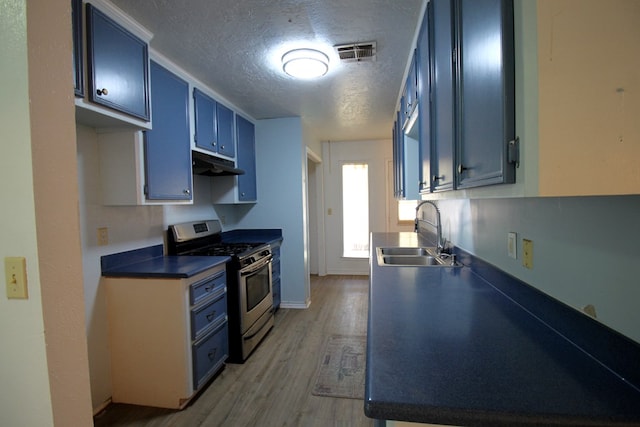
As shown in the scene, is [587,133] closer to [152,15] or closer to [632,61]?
[632,61]

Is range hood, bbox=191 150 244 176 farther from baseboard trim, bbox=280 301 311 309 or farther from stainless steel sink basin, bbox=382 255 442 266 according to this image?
baseboard trim, bbox=280 301 311 309

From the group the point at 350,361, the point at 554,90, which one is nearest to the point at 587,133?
the point at 554,90

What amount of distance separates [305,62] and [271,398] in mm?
2378

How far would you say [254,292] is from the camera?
2.75m

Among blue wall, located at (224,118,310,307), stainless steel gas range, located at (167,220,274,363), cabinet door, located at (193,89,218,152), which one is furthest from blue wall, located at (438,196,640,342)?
blue wall, located at (224,118,310,307)

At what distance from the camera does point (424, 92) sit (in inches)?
62.8

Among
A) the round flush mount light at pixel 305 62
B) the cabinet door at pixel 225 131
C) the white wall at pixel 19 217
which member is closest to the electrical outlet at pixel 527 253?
the white wall at pixel 19 217

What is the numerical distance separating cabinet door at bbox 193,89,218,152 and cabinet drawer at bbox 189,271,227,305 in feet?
3.79

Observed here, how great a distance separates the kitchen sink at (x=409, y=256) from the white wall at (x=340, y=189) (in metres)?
2.74

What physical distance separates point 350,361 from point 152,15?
9.09 feet

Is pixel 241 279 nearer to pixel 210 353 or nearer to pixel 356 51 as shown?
pixel 210 353

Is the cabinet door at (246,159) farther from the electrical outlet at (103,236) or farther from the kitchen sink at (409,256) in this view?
the kitchen sink at (409,256)

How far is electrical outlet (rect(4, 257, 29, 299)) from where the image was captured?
929 mm

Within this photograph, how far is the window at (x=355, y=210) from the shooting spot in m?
5.25
